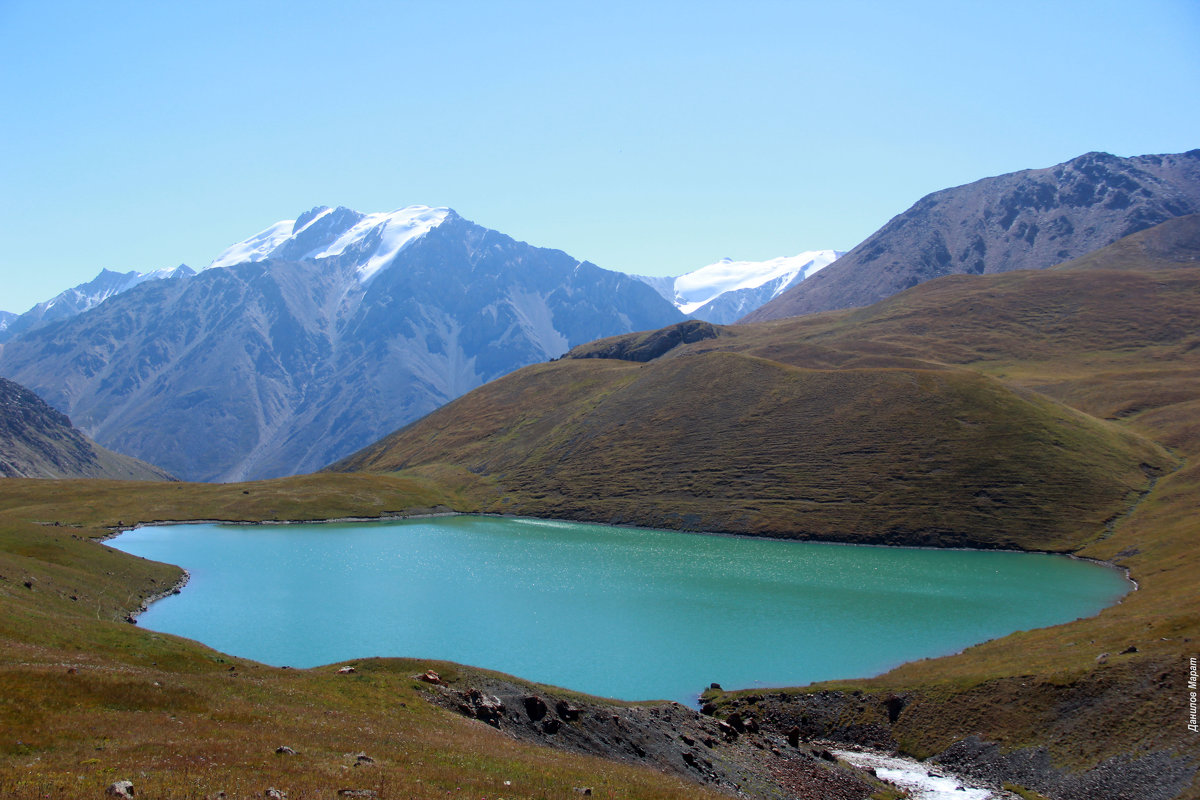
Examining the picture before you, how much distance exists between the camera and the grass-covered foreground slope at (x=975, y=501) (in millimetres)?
41875

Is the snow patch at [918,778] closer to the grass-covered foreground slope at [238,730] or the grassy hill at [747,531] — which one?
the grassy hill at [747,531]

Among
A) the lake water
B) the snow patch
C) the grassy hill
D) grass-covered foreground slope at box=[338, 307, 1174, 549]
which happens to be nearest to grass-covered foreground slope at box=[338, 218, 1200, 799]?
the grassy hill

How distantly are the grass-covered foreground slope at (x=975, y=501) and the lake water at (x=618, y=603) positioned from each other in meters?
7.79

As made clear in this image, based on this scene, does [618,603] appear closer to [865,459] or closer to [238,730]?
[238,730]

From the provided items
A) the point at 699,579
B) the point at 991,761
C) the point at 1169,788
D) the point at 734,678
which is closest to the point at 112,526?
the point at 699,579

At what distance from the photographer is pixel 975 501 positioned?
126625 mm

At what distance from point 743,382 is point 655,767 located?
6379 inches

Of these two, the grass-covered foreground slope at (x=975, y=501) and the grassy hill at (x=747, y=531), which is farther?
the grass-covered foreground slope at (x=975, y=501)

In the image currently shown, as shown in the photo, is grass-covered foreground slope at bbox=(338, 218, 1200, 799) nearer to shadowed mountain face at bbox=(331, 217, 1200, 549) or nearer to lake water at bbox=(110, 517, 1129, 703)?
shadowed mountain face at bbox=(331, 217, 1200, 549)

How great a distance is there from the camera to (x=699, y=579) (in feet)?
320

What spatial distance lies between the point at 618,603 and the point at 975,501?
74.4 metres

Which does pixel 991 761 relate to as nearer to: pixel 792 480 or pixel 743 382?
pixel 792 480

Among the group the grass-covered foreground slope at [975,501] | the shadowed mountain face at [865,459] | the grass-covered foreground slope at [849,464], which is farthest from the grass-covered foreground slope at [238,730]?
the shadowed mountain face at [865,459]

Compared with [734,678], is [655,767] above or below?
above
